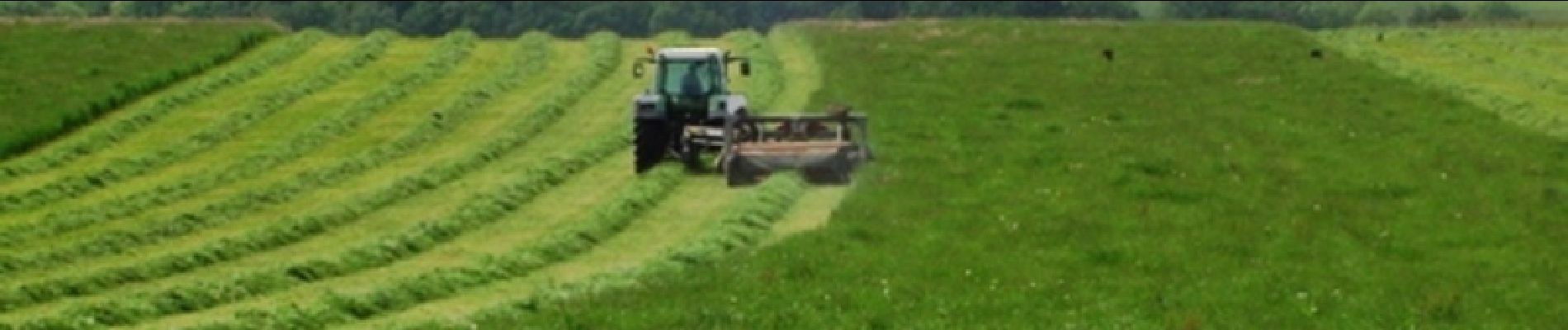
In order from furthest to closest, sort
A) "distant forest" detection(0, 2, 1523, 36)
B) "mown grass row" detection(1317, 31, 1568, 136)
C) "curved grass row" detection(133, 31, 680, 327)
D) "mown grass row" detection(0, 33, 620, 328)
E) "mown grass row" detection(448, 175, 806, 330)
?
1. "distant forest" detection(0, 2, 1523, 36)
2. "mown grass row" detection(1317, 31, 1568, 136)
3. "mown grass row" detection(0, 33, 620, 328)
4. "curved grass row" detection(133, 31, 680, 327)
5. "mown grass row" detection(448, 175, 806, 330)

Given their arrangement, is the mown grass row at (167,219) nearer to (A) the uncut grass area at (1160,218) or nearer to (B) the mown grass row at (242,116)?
(B) the mown grass row at (242,116)

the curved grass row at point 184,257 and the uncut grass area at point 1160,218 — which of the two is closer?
the uncut grass area at point 1160,218

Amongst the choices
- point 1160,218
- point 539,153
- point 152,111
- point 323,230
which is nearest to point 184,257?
point 323,230

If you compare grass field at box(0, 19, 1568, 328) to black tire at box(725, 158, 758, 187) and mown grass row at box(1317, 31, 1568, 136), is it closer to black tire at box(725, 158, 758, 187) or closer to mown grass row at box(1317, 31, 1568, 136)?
mown grass row at box(1317, 31, 1568, 136)

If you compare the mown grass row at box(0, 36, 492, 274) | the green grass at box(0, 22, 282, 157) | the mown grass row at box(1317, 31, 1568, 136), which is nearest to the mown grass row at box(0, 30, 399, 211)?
the mown grass row at box(0, 36, 492, 274)

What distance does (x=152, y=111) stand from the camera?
51.4 meters

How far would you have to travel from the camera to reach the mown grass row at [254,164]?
112 feet

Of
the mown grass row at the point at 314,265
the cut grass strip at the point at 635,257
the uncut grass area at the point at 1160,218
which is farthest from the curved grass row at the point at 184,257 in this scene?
the uncut grass area at the point at 1160,218

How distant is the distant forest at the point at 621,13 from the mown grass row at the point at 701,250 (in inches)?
2967

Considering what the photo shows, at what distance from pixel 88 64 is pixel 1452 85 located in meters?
35.5

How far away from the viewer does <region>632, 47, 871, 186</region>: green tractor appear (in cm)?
3659

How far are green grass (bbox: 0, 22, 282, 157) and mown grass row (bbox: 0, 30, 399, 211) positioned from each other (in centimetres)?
319

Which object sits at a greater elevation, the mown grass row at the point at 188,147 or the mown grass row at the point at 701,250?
the mown grass row at the point at 701,250

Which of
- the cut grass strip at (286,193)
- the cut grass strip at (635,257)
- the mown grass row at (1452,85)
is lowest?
the mown grass row at (1452,85)
